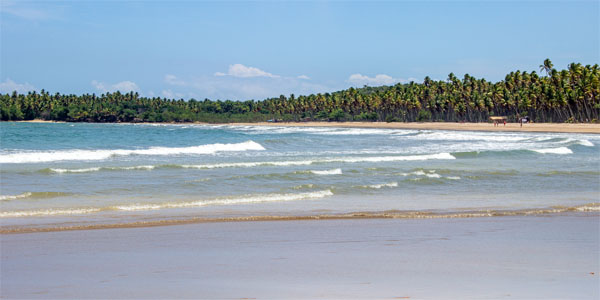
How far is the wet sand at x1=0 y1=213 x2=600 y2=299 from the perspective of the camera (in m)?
5.88

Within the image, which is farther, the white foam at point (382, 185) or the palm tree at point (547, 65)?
the palm tree at point (547, 65)

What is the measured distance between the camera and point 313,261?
23.9 feet

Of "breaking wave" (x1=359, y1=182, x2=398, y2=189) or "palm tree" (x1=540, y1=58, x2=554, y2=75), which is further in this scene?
"palm tree" (x1=540, y1=58, x2=554, y2=75)

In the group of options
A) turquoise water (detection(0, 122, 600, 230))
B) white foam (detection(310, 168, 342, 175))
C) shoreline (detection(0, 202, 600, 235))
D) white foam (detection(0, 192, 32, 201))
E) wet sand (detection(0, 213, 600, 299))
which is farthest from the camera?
white foam (detection(310, 168, 342, 175))

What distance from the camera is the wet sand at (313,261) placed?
19.3 feet

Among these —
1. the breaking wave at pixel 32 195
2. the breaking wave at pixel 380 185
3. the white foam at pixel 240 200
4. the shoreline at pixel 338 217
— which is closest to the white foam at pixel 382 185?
the breaking wave at pixel 380 185

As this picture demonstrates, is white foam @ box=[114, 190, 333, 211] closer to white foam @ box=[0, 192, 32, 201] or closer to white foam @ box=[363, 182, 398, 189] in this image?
white foam @ box=[363, 182, 398, 189]

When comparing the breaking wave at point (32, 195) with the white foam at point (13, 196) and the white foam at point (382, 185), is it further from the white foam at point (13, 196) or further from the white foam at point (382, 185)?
the white foam at point (382, 185)

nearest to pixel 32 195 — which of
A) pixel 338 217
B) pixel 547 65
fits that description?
pixel 338 217

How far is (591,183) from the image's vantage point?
1788cm

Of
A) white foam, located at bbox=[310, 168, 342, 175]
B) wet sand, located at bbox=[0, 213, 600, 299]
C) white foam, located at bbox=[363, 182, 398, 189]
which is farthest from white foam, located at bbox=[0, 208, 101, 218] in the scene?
white foam, located at bbox=[310, 168, 342, 175]

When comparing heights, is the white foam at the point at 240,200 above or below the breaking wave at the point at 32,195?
below

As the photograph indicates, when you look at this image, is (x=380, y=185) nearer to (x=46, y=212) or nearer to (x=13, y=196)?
(x=46, y=212)

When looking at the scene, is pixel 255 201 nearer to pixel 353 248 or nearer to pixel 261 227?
pixel 261 227
